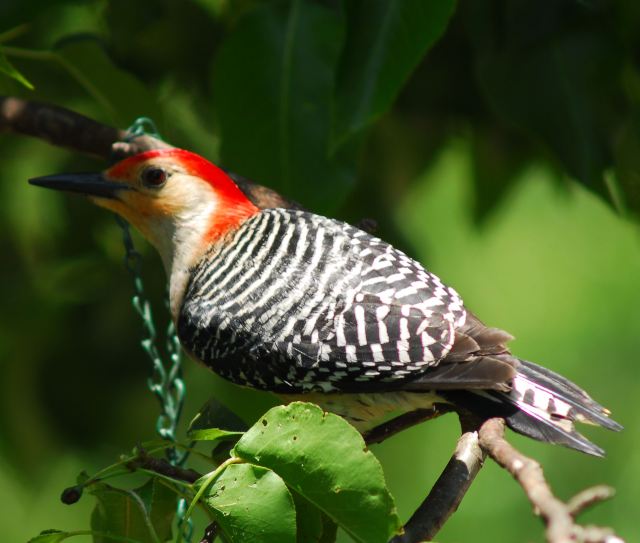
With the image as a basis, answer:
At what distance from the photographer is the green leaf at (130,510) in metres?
2.02

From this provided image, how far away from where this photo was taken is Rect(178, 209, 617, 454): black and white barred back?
93.4 inches

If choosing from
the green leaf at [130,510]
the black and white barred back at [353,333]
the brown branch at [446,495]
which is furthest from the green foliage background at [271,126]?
the green leaf at [130,510]

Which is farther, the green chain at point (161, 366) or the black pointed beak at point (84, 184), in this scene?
the black pointed beak at point (84, 184)

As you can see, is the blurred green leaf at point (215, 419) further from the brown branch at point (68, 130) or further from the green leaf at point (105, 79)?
the green leaf at point (105, 79)

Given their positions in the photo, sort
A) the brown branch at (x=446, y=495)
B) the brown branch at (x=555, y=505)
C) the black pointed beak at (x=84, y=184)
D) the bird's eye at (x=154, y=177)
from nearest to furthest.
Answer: the brown branch at (x=555, y=505) < the brown branch at (x=446, y=495) < the black pointed beak at (x=84, y=184) < the bird's eye at (x=154, y=177)

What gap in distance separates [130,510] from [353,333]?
63cm

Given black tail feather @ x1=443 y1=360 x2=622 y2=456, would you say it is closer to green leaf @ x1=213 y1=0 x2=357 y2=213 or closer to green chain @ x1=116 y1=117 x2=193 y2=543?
green chain @ x1=116 y1=117 x2=193 y2=543

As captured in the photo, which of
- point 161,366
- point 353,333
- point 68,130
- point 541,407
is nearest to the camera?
point 541,407

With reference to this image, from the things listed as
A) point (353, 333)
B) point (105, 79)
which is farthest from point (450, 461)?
point (105, 79)

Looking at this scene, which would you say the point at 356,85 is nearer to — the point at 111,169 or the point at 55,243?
the point at 111,169

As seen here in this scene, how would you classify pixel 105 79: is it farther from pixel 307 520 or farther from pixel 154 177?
pixel 307 520

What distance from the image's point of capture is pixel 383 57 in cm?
277

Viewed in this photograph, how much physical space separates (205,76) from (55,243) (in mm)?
722

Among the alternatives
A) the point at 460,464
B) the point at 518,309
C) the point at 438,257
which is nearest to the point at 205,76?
the point at 460,464
